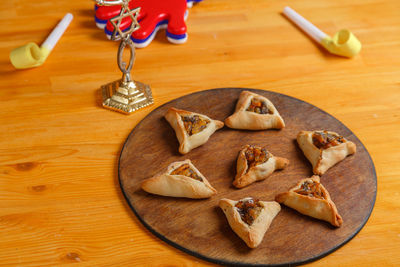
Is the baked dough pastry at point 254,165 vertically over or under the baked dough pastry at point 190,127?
under

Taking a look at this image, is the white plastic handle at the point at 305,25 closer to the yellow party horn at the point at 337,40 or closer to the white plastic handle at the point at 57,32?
the yellow party horn at the point at 337,40

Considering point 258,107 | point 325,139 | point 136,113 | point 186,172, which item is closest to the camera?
point 186,172

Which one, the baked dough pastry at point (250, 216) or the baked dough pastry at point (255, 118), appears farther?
the baked dough pastry at point (255, 118)

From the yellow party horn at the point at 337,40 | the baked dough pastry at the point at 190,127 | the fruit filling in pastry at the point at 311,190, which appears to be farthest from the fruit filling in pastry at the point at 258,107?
the yellow party horn at the point at 337,40

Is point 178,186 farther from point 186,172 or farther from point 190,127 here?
point 190,127

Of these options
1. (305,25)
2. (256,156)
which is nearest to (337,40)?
(305,25)

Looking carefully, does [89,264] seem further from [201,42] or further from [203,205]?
[201,42]
